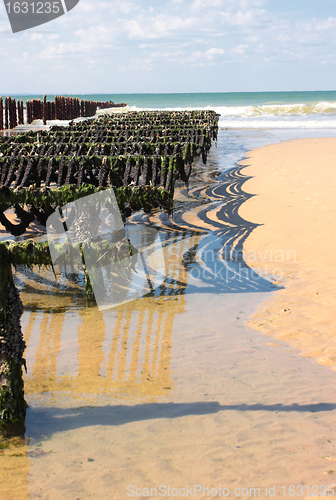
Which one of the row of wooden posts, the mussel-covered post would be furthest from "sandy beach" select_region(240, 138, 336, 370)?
the row of wooden posts

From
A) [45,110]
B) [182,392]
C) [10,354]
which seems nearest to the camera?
[10,354]

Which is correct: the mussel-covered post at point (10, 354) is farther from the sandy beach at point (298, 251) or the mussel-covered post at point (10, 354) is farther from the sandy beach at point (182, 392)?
the sandy beach at point (298, 251)

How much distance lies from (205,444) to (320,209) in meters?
7.20

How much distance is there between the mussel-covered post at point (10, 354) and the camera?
3008 millimetres

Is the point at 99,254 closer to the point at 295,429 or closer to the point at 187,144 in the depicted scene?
the point at 295,429

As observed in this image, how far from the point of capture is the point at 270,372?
3.72 metres

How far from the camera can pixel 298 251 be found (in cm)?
668

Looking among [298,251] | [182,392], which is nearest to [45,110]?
[298,251]

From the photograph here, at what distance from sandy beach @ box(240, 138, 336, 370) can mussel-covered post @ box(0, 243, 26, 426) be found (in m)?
2.60

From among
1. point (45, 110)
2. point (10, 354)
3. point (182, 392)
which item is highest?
point (45, 110)

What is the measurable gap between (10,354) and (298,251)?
198 inches

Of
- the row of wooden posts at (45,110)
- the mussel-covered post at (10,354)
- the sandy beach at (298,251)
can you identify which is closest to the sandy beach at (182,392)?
the sandy beach at (298,251)

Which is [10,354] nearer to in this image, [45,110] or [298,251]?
[298,251]

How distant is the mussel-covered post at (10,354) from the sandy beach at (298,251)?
8.52 ft
